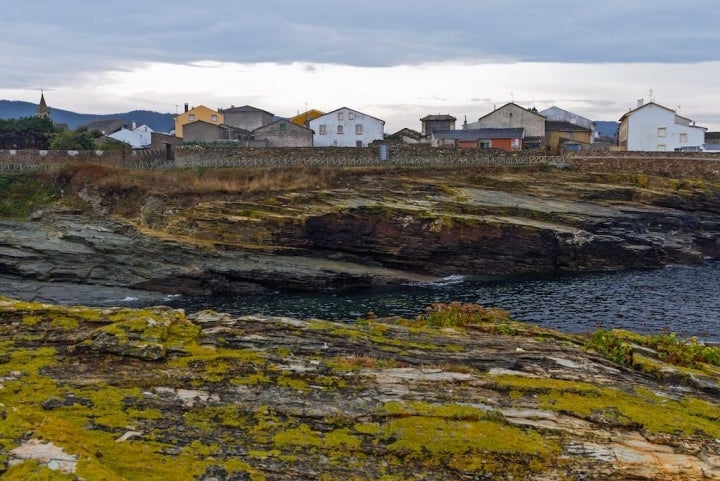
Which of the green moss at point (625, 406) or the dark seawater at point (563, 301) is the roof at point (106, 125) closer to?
the dark seawater at point (563, 301)

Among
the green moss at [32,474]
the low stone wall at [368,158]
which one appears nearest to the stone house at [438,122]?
the low stone wall at [368,158]

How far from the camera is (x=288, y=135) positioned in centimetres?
9294

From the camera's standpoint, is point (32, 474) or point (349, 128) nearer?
point (32, 474)

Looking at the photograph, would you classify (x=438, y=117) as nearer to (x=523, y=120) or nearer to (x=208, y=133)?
(x=523, y=120)

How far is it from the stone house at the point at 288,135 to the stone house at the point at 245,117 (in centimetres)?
1555

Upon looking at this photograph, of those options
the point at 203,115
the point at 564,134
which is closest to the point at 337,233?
the point at 564,134

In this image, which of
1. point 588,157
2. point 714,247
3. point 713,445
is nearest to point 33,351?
point 713,445

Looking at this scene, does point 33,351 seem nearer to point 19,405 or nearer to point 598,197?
point 19,405

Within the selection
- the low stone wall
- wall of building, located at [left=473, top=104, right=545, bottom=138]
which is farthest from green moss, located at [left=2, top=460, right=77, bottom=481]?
wall of building, located at [left=473, top=104, right=545, bottom=138]

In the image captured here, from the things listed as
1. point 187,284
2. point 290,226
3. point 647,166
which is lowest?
point 187,284

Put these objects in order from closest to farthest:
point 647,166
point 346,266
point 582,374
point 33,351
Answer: point 33,351
point 582,374
point 346,266
point 647,166

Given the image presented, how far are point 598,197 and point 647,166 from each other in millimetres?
15410

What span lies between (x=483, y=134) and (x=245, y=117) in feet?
137

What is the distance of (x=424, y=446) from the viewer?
36.3 feet
